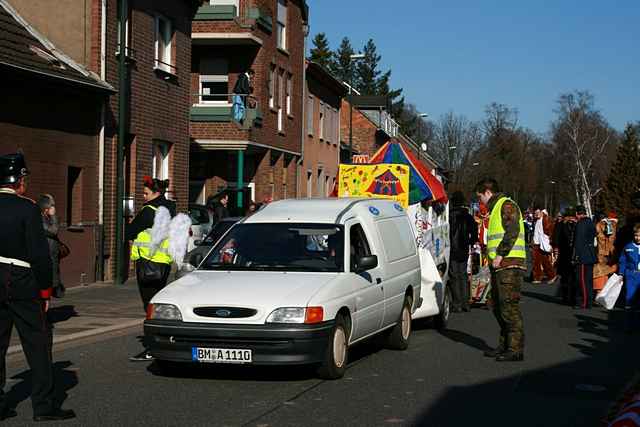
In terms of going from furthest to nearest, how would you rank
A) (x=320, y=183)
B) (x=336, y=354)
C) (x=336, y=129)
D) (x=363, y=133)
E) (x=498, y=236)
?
(x=363, y=133)
(x=336, y=129)
(x=320, y=183)
(x=498, y=236)
(x=336, y=354)

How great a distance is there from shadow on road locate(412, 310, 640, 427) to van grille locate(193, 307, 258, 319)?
188 centimetres

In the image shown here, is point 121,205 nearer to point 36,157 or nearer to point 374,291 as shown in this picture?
point 36,157

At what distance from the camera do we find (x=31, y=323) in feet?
24.1

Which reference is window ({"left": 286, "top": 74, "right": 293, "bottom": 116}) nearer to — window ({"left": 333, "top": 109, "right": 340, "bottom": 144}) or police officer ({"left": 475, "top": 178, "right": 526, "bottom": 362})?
window ({"left": 333, "top": 109, "right": 340, "bottom": 144})

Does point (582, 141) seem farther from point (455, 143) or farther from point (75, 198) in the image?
point (75, 198)

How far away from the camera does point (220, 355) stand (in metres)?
8.93

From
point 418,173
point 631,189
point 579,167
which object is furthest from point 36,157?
point 579,167

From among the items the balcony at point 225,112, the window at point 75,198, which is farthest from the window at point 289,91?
the window at point 75,198

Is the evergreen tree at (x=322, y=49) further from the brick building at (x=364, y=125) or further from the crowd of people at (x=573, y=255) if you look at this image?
the crowd of people at (x=573, y=255)

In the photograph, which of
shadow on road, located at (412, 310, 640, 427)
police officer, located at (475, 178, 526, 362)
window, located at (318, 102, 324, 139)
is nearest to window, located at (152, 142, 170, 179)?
shadow on road, located at (412, 310, 640, 427)

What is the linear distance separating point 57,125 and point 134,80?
3.59 meters

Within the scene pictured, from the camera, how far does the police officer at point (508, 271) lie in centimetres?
1078

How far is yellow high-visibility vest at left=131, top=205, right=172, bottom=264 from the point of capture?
10695 millimetres

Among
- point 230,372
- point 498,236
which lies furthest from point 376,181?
point 230,372
